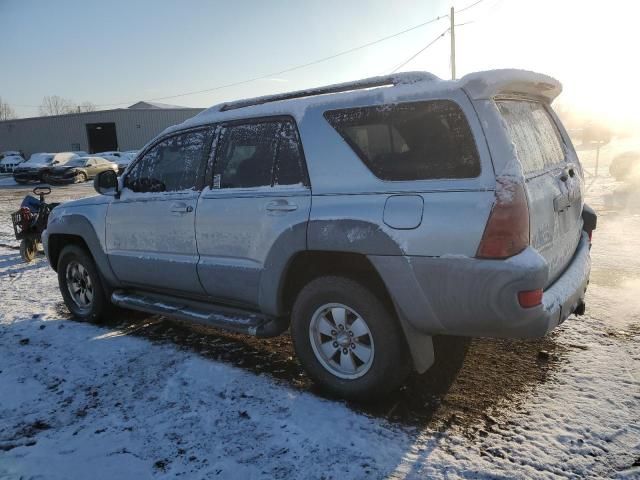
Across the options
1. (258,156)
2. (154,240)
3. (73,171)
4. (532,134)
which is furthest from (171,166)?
(73,171)

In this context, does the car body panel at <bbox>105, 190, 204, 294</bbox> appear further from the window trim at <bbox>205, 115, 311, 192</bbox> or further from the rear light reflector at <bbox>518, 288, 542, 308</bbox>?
the rear light reflector at <bbox>518, 288, 542, 308</bbox>

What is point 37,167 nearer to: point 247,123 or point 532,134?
point 247,123

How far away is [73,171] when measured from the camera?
25.2m

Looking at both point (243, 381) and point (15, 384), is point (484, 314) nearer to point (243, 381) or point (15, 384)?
point (243, 381)

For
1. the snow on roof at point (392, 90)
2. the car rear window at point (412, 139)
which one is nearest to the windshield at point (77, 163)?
the snow on roof at point (392, 90)

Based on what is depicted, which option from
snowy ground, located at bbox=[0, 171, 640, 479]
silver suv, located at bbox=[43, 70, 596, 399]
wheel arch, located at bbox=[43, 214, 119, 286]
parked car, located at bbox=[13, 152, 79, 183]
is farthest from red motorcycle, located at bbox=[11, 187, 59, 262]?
parked car, located at bbox=[13, 152, 79, 183]

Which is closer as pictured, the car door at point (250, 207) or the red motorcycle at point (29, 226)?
the car door at point (250, 207)

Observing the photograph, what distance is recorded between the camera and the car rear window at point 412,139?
2.70 meters

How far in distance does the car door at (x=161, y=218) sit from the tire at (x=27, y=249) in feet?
14.0

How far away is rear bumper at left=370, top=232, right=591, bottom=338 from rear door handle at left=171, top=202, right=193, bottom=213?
1696mm

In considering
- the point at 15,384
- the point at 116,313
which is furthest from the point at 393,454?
the point at 116,313

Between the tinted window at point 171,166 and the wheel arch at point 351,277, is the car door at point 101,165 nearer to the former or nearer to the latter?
the tinted window at point 171,166

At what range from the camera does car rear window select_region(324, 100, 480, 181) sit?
2.70 m

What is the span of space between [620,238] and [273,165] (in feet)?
20.6
